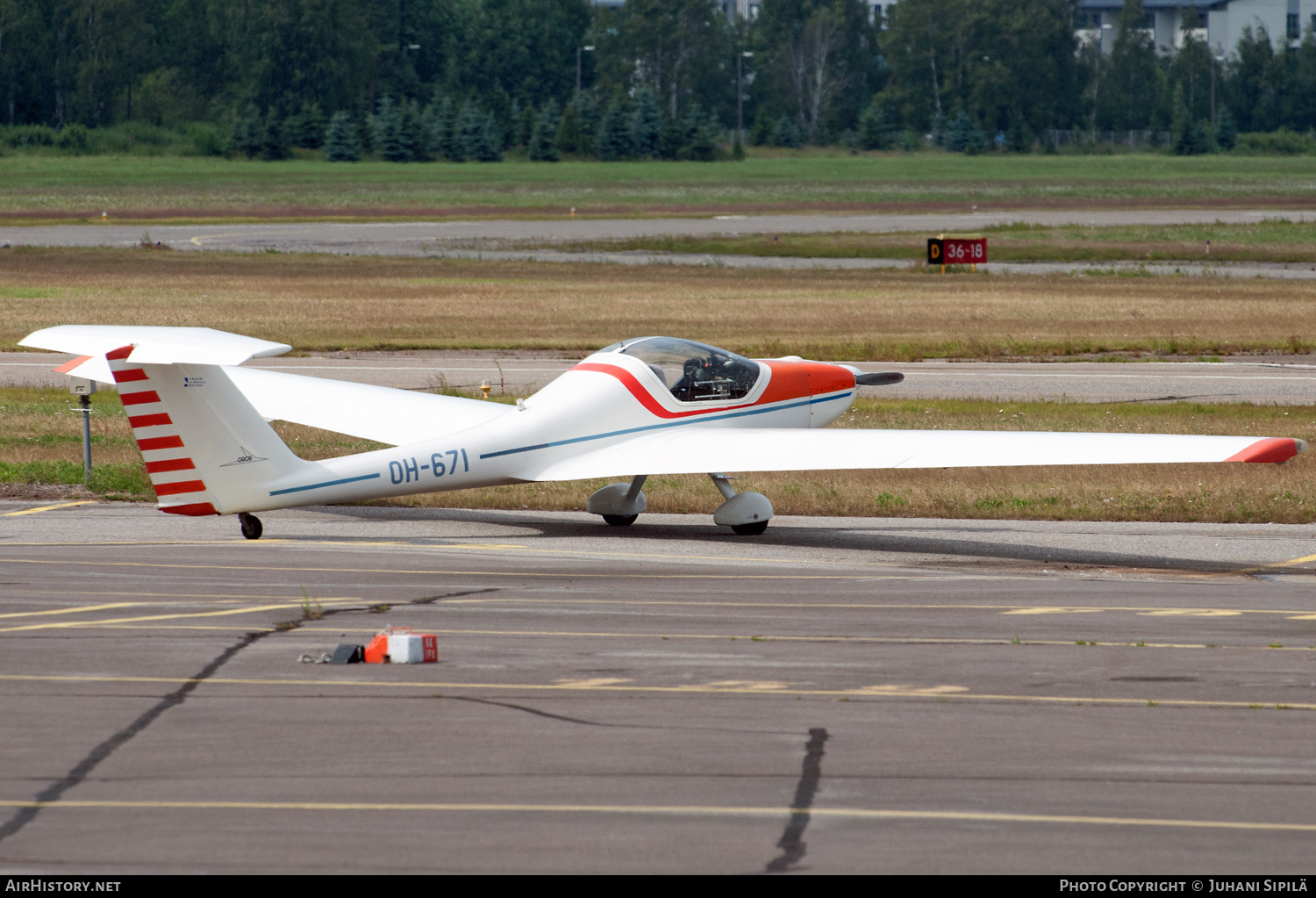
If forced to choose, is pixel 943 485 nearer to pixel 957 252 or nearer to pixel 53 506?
pixel 53 506

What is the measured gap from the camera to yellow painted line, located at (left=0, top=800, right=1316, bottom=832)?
325 inches

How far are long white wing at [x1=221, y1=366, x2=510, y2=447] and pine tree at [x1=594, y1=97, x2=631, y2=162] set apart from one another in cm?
13118

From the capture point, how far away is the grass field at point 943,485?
19.3 metres

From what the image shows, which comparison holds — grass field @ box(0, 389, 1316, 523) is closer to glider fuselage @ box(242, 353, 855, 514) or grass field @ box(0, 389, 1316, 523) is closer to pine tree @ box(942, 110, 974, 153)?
glider fuselage @ box(242, 353, 855, 514)

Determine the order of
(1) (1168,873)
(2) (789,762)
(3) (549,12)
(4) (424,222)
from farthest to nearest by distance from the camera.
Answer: (3) (549,12), (4) (424,222), (2) (789,762), (1) (1168,873)

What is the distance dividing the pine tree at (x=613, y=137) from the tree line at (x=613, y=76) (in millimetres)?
210

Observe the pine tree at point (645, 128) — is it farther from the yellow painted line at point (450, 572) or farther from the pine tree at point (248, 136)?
the yellow painted line at point (450, 572)

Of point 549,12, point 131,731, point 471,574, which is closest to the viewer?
point 131,731

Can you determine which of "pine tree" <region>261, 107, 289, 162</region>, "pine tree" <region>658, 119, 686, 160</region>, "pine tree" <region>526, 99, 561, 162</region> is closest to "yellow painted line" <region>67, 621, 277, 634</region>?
"pine tree" <region>526, 99, 561, 162</region>

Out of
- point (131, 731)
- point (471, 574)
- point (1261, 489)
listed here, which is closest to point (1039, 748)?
point (131, 731)

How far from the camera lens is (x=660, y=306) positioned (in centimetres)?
4519

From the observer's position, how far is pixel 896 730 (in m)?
9.94
